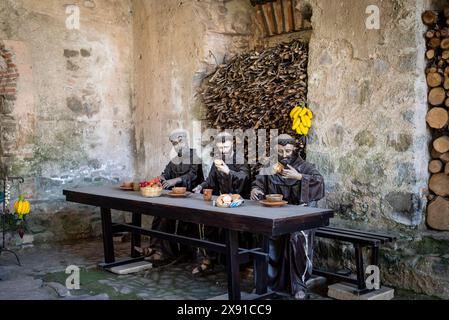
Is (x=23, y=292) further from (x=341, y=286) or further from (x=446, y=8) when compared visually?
(x=446, y=8)

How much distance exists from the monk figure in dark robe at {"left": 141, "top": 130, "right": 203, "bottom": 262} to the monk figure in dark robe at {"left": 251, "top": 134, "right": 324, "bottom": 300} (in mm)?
1350

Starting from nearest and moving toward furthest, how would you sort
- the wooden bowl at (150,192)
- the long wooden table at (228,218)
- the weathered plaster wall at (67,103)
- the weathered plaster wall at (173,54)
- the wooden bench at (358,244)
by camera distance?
the long wooden table at (228,218) → the wooden bench at (358,244) → the wooden bowl at (150,192) → the weathered plaster wall at (173,54) → the weathered plaster wall at (67,103)

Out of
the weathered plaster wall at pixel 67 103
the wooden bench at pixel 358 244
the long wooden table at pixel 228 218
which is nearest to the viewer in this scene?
the long wooden table at pixel 228 218

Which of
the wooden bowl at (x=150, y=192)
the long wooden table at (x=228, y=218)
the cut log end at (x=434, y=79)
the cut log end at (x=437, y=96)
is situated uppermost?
the cut log end at (x=434, y=79)

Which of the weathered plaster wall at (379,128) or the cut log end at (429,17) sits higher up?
the cut log end at (429,17)

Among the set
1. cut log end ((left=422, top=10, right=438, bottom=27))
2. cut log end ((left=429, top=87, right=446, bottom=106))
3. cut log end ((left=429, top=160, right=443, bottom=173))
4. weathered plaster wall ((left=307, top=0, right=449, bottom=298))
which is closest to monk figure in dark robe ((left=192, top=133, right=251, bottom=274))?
weathered plaster wall ((left=307, top=0, right=449, bottom=298))

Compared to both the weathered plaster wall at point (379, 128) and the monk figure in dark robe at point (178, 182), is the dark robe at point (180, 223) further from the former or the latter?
the weathered plaster wall at point (379, 128)

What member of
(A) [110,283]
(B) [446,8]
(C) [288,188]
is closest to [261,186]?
(C) [288,188]

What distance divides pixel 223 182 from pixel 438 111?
2504mm

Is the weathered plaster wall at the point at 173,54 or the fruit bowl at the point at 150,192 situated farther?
the weathered plaster wall at the point at 173,54

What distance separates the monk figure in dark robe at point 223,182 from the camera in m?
6.05

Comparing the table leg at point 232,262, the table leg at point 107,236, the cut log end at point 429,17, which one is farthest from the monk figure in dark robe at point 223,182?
the cut log end at point 429,17

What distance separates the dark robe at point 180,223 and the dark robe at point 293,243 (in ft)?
4.42

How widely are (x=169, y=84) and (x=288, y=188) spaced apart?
3245 millimetres
